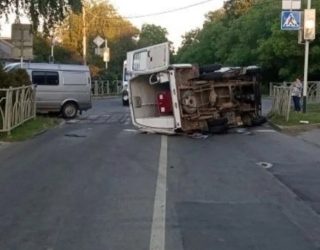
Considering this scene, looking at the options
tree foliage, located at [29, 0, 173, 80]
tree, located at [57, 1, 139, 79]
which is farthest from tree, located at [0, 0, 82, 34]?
tree, located at [57, 1, 139, 79]

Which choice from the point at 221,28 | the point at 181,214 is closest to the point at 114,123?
the point at 181,214

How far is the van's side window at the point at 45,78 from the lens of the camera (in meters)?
26.4

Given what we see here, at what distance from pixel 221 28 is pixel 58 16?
58592 millimetres

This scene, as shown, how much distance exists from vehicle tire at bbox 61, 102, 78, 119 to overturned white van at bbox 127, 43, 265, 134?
7585mm

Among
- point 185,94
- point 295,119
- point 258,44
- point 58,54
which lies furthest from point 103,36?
point 185,94

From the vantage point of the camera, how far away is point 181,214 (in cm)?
797

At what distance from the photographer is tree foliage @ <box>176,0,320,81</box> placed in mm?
47969

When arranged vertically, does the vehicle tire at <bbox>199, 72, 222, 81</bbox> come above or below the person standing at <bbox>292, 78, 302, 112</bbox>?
above

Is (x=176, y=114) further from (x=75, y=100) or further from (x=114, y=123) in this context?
(x=75, y=100)

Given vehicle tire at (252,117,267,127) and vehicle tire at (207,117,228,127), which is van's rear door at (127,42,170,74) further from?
vehicle tire at (252,117,267,127)

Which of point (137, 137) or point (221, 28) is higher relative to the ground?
point (221, 28)

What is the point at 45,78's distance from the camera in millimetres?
26516

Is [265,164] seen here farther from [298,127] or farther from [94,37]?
[94,37]

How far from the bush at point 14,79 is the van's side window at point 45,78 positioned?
135 inches
